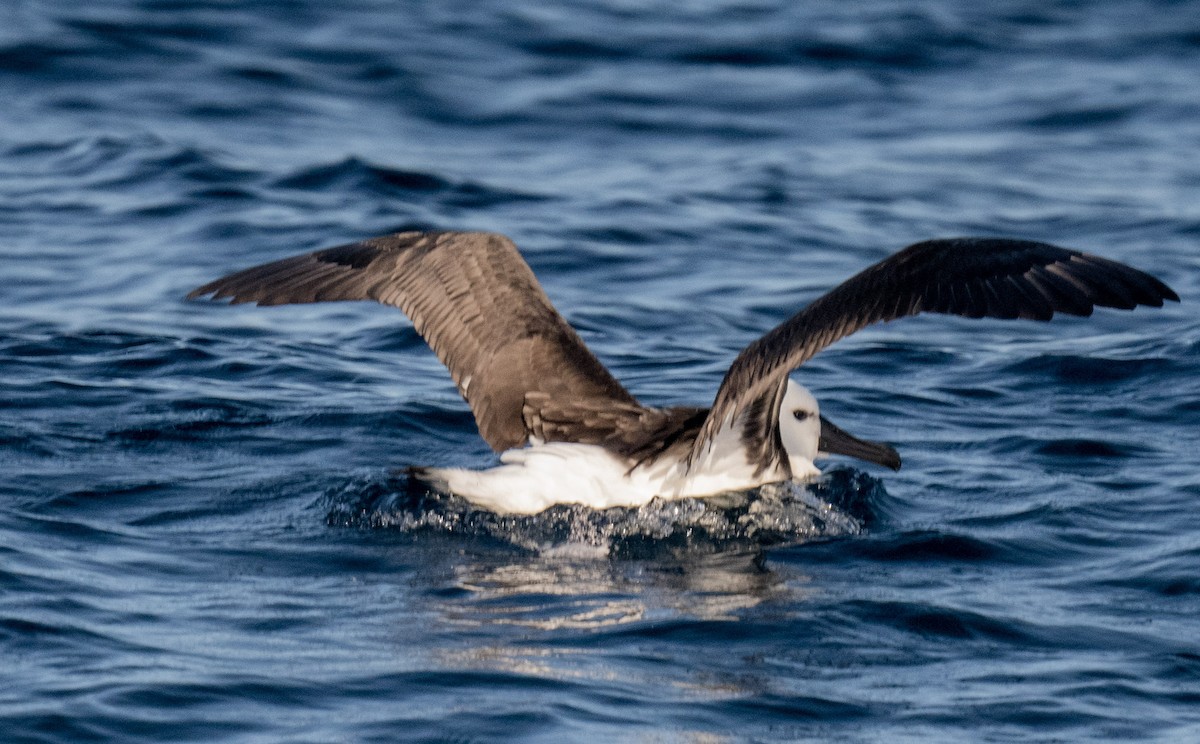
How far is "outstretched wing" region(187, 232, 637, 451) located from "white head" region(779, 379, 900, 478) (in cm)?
79

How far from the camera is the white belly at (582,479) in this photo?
7.75 meters

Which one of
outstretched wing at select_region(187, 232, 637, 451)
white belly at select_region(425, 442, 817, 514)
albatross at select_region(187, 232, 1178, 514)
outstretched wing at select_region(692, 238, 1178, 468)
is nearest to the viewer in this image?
outstretched wing at select_region(692, 238, 1178, 468)

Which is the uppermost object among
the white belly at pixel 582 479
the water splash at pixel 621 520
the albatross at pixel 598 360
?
the albatross at pixel 598 360

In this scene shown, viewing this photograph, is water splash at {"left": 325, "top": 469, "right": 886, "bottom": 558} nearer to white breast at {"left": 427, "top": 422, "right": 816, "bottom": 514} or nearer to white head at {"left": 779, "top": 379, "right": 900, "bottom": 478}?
white breast at {"left": 427, "top": 422, "right": 816, "bottom": 514}

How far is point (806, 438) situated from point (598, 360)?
42.9 inches

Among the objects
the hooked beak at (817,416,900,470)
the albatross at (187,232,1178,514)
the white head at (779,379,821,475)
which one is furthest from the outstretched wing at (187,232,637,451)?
the hooked beak at (817,416,900,470)

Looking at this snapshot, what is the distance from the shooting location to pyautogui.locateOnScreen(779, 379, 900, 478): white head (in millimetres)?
8828

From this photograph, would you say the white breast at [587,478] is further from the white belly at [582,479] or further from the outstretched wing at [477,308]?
the outstretched wing at [477,308]

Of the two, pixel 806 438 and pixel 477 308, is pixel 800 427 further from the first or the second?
pixel 477 308

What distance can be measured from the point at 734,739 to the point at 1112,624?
1.84 metres

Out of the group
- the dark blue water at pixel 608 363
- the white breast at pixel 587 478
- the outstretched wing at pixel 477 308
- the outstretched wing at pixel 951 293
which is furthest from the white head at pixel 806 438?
the outstretched wing at pixel 951 293

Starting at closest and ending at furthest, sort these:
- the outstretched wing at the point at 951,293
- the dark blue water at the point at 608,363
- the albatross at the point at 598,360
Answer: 1. the dark blue water at the point at 608,363
2. the outstretched wing at the point at 951,293
3. the albatross at the point at 598,360

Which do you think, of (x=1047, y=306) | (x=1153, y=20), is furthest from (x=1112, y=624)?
(x=1153, y=20)

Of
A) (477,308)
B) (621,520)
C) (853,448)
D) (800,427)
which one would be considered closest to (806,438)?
(800,427)
